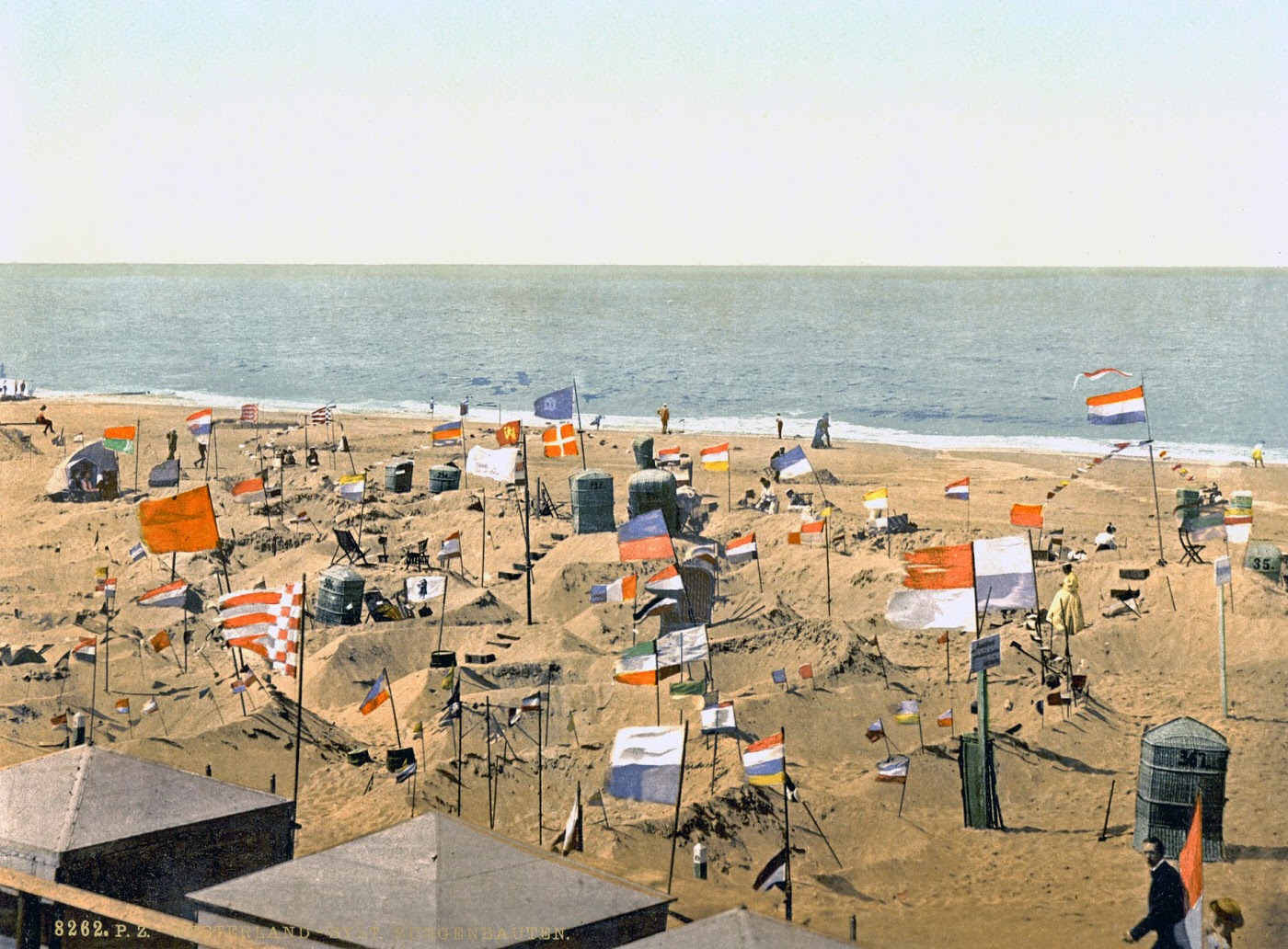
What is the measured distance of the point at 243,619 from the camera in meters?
23.0

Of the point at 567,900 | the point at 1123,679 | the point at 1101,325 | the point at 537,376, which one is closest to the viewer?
the point at 567,900

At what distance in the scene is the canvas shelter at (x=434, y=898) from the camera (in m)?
13.0

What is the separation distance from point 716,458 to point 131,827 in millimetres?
27055

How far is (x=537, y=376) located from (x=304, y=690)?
310 feet

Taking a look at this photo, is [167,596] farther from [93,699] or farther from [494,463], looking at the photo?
[494,463]

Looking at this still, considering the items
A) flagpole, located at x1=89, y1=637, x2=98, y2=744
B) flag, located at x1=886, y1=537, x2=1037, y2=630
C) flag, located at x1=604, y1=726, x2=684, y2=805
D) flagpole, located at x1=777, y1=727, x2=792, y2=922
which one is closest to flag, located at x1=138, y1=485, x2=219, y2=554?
flagpole, located at x1=89, y1=637, x2=98, y2=744

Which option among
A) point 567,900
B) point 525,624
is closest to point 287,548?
point 525,624

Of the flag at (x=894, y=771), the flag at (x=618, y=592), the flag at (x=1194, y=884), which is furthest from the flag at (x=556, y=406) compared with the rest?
the flag at (x=1194, y=884)

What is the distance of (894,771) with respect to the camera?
76.8 feet

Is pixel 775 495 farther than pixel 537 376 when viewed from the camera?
No

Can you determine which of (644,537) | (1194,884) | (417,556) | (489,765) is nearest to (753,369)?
(417,556)

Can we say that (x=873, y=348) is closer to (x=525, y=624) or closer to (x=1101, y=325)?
(x=1101, y=325)

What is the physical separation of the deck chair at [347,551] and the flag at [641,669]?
53.2ft

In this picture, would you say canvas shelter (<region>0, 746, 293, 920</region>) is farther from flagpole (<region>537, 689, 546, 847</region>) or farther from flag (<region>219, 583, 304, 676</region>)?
flagpole (<region>537, 689, 546, 847</region>)
